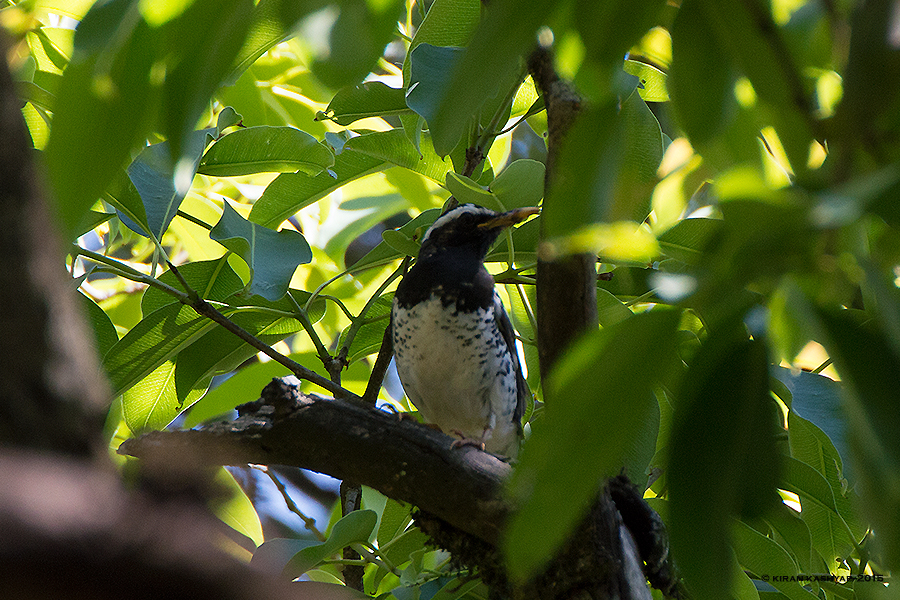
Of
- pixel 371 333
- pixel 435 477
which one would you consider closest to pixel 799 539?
pixel 435 477

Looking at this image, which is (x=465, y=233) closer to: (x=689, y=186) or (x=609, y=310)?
(x=609, y=310)

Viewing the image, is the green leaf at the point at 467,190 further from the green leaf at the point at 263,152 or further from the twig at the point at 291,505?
the twig at the point at 291,505

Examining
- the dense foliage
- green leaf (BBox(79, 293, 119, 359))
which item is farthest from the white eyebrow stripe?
the dense foliage

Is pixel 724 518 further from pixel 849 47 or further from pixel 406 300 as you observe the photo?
pixel 406 300

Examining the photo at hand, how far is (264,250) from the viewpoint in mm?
1894

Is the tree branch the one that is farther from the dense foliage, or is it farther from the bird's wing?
the bird's wing

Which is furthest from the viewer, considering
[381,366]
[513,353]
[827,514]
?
[513,353]

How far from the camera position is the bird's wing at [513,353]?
3038 millimetres

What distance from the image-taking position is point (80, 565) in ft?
1.13

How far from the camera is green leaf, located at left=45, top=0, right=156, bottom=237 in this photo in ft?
1.74

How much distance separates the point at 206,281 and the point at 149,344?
0.24 m

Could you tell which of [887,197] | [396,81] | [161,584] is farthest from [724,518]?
[396,81]

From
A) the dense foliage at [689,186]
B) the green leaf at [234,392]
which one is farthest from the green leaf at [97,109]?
the green leaf at [234,392]

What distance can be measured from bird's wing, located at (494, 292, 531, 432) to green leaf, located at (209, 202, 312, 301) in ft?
3.91
